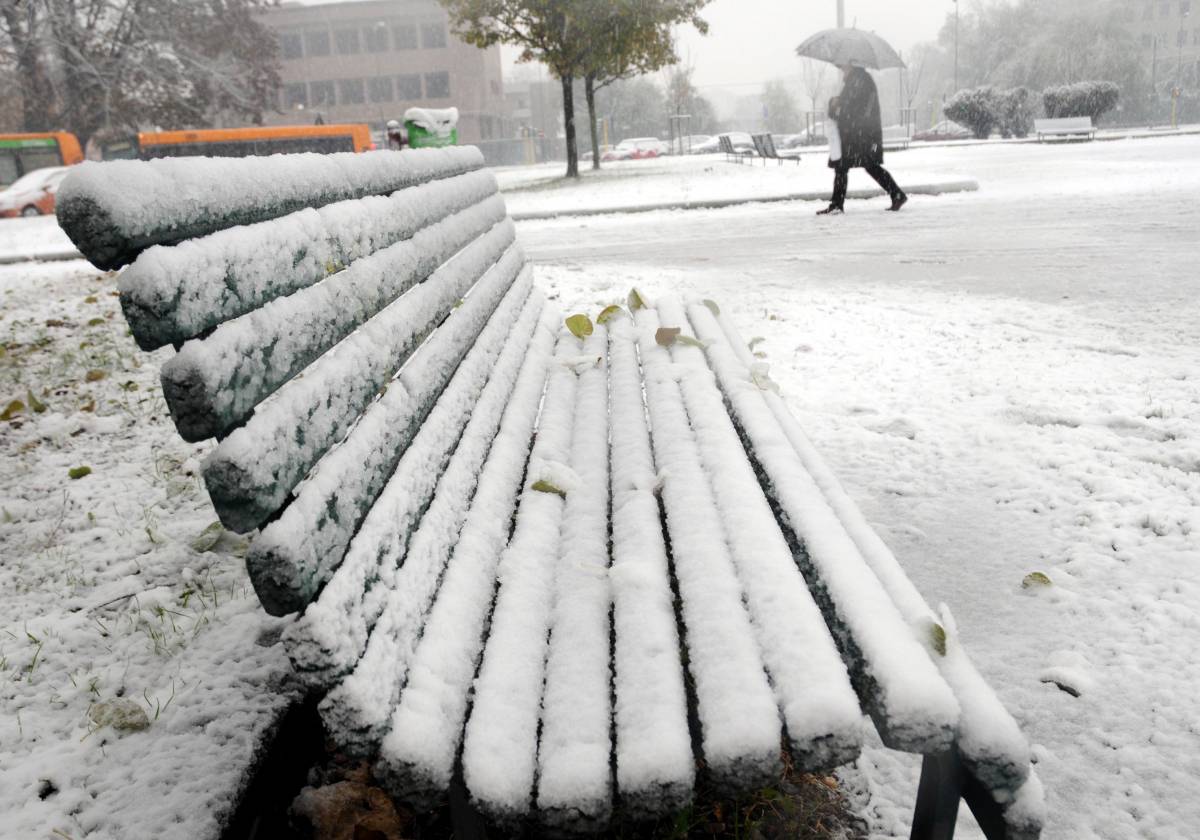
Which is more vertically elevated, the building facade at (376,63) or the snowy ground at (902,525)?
the building facade at (376,63)

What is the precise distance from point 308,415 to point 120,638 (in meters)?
1.21

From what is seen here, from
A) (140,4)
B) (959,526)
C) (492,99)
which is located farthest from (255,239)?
(492,99)

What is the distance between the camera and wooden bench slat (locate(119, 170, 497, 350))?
3.35ft

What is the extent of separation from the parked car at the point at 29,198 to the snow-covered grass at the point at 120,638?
2322 centimetres

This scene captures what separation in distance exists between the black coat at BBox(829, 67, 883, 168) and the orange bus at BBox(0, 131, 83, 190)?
→ 26452mm

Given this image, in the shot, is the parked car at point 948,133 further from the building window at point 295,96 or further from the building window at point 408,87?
the building window at point 295,96

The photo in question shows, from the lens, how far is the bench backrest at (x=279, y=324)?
104cm

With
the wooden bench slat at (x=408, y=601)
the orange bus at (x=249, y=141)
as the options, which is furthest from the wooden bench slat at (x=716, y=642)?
the orange bus at (x=249, y=141)

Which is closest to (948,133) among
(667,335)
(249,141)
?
(249,141)

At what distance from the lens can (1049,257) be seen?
22.1 ft

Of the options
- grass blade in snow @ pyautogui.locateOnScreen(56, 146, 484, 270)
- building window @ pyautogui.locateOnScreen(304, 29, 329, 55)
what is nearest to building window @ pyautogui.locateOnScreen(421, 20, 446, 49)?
building window @ pyautogui.locateOnScreen(304, 29, 329, 55)

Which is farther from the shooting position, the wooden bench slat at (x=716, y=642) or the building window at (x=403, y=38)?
the building window at (x=403, y=38)

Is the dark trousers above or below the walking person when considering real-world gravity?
below

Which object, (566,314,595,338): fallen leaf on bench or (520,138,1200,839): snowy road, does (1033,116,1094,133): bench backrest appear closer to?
(520,138,1200,839): snowy road
